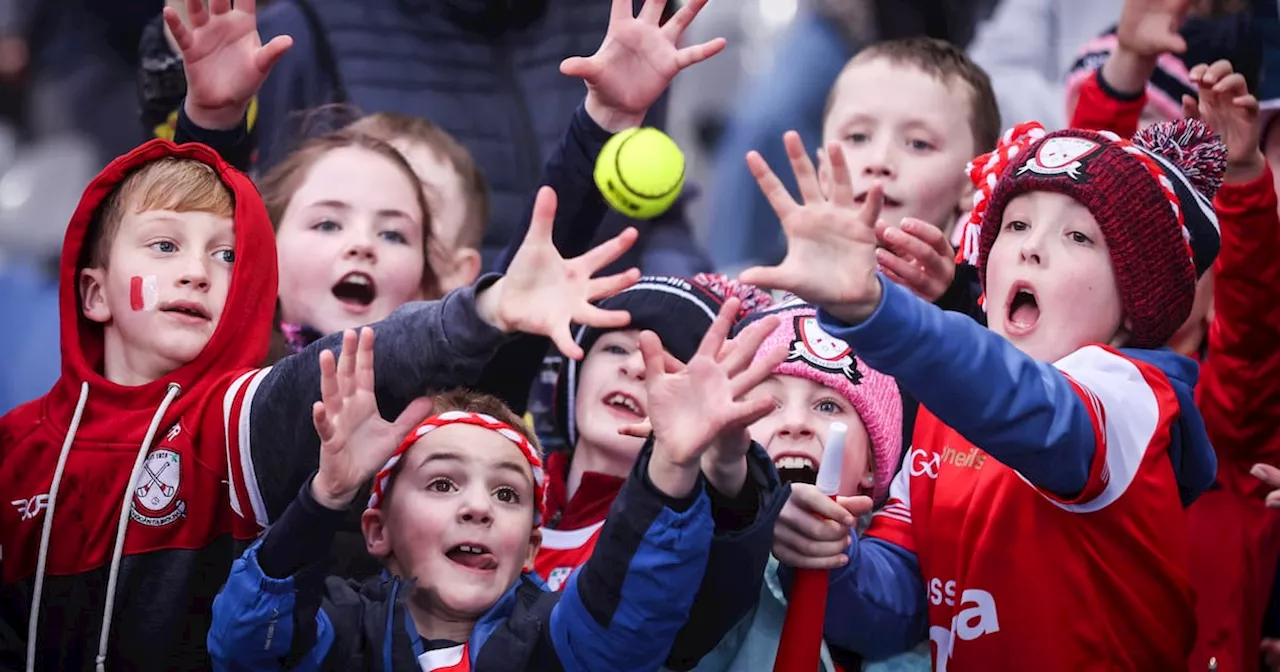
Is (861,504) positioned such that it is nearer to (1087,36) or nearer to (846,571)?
(846,571)

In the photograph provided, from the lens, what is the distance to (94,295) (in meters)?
2.37

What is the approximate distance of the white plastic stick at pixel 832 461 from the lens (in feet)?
6.49

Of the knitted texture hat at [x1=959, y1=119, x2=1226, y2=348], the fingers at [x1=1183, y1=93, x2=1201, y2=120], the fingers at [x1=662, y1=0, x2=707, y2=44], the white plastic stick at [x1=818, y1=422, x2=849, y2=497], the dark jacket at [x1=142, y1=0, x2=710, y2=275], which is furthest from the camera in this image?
the dark jacket at [x1=142, y1=0, x2=710, y2=275]

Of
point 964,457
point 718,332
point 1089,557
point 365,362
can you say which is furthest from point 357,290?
point 1089,557

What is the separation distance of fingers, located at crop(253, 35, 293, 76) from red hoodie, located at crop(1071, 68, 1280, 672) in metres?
1.69

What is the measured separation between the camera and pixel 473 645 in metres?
2.12

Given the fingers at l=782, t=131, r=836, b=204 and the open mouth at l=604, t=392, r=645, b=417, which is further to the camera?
the open mouth at l=604, t=392, r=645, b=417

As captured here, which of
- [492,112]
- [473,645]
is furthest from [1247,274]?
[492,112]

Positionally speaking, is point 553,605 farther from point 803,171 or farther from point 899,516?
point 803,171

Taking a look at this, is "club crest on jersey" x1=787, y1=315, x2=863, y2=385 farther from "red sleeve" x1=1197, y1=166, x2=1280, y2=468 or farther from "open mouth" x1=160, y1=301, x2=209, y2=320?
"open mouth" x1=160, y1=301, x2=209, y2=320

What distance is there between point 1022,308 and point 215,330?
1284mm

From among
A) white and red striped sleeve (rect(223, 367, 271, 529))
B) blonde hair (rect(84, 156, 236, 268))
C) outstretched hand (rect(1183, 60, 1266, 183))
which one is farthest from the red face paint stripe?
outstretched hand (rect(1183, 60, 1266, 183))

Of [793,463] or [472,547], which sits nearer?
[472,547]

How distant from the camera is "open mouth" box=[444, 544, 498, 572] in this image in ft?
7.15
